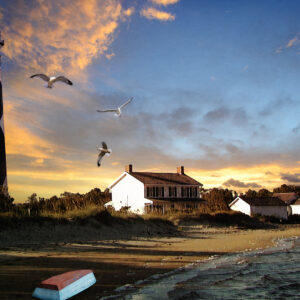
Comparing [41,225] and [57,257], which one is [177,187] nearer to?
[41,225]

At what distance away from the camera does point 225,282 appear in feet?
41.0

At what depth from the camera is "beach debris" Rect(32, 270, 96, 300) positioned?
8992 mm

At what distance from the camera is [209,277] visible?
13.0m

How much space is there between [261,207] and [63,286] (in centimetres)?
5467

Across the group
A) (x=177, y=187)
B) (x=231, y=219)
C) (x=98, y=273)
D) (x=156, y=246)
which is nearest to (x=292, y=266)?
(x=156, y=246)

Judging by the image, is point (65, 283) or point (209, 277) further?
point (209, 277)

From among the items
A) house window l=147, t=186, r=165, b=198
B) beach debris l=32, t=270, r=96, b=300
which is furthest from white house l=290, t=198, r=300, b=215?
beach debris l=32, t=270, r=96, b=300

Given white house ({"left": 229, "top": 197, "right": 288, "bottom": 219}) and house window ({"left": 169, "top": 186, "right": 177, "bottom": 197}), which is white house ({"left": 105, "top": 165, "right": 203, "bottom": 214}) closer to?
house window ({"left": 169, "top": 186, "right": 177, "bottom": 197})

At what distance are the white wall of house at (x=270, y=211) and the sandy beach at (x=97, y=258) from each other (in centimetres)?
3791

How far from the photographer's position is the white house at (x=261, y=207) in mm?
59125

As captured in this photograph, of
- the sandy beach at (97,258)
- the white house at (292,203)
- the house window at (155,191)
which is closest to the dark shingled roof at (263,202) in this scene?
the white house at (292,203)

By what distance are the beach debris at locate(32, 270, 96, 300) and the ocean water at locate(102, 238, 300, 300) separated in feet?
2.77

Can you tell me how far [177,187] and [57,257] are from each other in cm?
3988

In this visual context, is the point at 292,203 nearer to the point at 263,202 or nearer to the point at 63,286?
the point at 263,202
